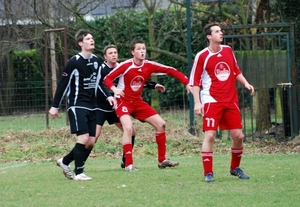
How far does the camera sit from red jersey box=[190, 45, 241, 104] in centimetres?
997

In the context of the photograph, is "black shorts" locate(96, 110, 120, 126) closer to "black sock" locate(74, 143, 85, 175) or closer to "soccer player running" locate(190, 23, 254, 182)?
"black sock" locate(74, 143, 85, 175)

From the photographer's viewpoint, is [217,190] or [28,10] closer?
[217,190]

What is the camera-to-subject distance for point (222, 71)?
10023 millimetres

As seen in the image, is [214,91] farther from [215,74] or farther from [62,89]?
[62,89]

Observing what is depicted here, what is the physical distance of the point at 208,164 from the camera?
9891 millimetres

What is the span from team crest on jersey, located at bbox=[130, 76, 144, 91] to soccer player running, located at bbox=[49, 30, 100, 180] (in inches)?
56.8

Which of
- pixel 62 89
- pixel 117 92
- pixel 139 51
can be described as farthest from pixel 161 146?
pixel 62 89

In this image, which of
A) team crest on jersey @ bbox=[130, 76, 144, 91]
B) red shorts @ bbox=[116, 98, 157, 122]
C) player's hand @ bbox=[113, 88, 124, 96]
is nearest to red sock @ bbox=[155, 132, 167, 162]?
red shorts @ bbox=[116, 98, 157, 122]

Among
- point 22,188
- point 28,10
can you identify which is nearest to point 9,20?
point 28,10

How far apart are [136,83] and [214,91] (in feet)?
7.51

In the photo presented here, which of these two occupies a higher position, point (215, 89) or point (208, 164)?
point (215, 89)

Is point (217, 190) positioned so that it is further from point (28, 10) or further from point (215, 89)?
point (28, 10)

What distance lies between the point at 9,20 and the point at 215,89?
1690 cm

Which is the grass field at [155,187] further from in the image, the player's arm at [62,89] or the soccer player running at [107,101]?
the player's arm at [62,89]
